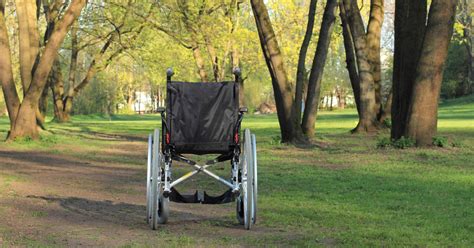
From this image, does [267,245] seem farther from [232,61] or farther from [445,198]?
[232,61]

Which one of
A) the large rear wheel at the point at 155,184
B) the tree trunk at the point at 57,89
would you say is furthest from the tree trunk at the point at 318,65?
the tree trunk at the point at 57,89

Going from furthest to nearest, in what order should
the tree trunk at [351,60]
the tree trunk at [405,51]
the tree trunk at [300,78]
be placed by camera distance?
the tree trunk at [351,60], the tree trunk at [300,78], the tree trunk at [405,51]

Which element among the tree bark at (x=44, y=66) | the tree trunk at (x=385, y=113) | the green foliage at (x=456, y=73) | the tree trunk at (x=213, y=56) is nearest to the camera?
the tree bark at (x=44, y=66)

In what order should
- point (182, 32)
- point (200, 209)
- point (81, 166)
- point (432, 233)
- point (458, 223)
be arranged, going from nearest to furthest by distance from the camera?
point (432, 233) → point (458, 223) → point (200, 209) → point (81, 166) → point (182, 32)

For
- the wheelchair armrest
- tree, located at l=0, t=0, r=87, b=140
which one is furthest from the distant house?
the wheelchair armrest

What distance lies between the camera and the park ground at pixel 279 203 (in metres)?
8.05

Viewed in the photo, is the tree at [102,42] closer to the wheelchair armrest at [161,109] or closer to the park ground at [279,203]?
the park ground at [279,203]

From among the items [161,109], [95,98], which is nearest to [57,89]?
[95,98]

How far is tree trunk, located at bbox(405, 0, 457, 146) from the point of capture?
1875cm

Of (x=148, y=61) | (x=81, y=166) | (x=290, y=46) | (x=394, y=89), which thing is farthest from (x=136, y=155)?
(x=290, y=46)

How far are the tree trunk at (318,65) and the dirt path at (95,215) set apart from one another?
32.8 ft

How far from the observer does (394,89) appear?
69.3 feet

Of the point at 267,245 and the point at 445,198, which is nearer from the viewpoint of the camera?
the point at 267,245

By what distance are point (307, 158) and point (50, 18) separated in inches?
863
